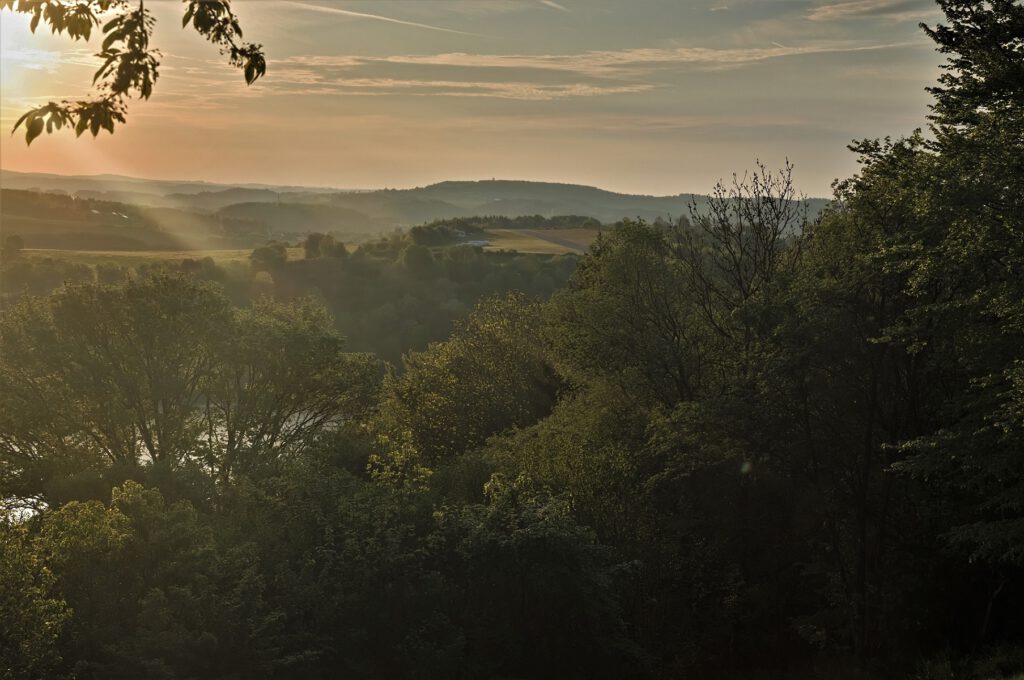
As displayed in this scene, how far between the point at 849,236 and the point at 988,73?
4.85m

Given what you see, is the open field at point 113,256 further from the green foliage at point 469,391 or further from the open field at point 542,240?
the green foliage at point 469,391

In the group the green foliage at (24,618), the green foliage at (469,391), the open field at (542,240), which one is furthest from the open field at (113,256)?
the green foliage at (24,618)

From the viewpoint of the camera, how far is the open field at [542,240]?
141 m

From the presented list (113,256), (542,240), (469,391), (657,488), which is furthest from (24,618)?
(542,240)

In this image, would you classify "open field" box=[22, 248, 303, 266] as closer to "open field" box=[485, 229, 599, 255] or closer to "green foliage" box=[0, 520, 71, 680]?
"open field" box=[485, 229, 599, 255]

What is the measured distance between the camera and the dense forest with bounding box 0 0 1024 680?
714 inches

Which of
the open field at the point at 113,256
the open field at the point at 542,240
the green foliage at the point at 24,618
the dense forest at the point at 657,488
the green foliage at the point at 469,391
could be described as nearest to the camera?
the green foliage at the point at 24,618

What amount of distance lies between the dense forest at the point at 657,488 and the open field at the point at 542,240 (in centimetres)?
9890

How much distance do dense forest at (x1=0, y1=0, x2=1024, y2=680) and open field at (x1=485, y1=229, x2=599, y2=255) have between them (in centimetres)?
9890

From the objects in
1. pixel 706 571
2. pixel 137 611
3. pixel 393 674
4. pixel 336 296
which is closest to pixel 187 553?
pixel 137 611

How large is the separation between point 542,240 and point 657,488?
130472 mm

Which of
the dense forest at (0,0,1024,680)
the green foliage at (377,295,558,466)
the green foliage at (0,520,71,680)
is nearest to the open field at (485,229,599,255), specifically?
the green foliage at (377,295,558,466)

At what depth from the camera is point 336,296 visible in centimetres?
11606

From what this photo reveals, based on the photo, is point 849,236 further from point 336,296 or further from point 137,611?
point 336,296
